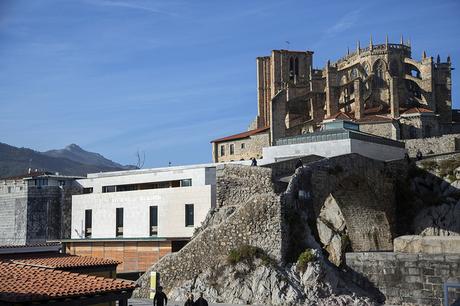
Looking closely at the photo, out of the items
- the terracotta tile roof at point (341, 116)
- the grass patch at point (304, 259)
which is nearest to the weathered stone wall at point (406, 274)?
the grass patch at point (304, 259)

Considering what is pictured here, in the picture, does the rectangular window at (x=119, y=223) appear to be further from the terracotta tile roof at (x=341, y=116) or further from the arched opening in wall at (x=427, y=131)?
the arched opening in wall at (x=427, y=131)

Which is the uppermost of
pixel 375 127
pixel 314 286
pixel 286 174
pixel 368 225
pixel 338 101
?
pixel 338 101

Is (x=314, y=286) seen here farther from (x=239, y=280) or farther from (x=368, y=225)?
(x=368, y=225)

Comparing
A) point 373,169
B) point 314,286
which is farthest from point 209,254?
point 373,169

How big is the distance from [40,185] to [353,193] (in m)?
26.3

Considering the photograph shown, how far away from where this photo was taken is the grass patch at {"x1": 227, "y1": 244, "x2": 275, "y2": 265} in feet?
91.5

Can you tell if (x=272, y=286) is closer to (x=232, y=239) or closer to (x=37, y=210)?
(x=232, y=239)

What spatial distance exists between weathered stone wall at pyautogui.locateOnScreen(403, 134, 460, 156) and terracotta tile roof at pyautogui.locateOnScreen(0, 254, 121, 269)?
3432 centimetres

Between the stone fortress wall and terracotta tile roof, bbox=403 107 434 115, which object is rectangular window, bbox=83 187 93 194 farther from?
terracotta tile roof, bbox=403 107 434 115

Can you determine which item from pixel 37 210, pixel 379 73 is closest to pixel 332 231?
pixel 37 210

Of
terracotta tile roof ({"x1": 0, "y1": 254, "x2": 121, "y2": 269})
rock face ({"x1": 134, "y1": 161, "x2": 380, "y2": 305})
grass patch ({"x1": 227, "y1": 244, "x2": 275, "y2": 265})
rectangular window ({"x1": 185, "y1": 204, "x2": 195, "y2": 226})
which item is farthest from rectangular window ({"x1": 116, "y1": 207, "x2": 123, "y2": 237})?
terracotta tile roof ({"x1": 0, "y1": 254, "x2": 121, "y2": 269})

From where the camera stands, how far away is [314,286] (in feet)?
89.3

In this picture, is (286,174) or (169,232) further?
(169,232)

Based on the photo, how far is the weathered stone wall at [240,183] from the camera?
31109mm
